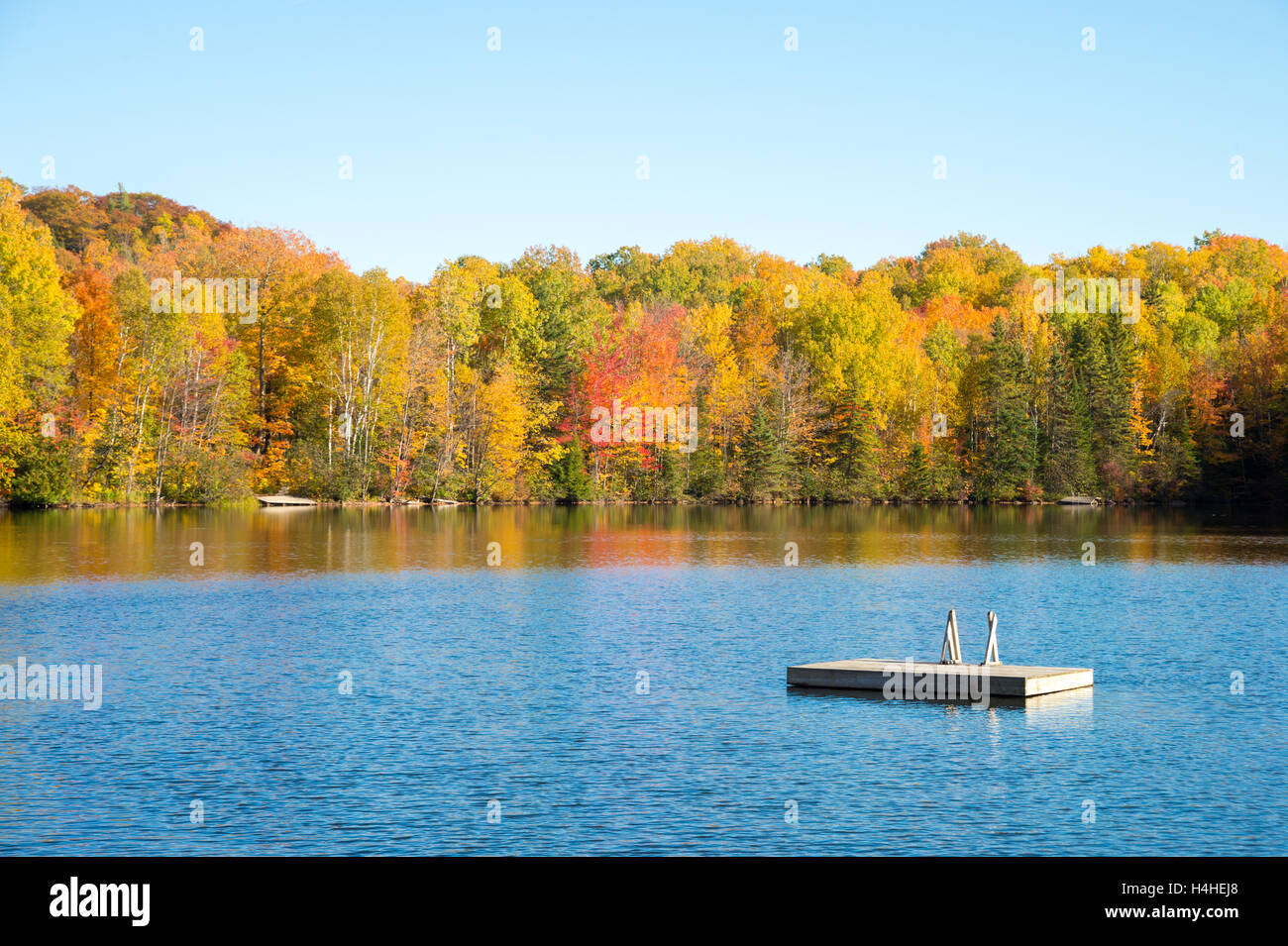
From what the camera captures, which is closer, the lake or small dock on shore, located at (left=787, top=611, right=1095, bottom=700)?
the lake

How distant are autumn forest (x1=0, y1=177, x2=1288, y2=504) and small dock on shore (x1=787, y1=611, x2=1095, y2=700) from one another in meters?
63.4

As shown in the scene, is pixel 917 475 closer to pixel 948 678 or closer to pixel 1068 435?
pixel 1068 435

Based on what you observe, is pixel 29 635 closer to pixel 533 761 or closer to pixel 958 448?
pixel 533 761

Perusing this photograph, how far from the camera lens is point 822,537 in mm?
68938

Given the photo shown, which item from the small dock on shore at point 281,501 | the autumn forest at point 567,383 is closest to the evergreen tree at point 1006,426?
the autumn forest at point 567,383

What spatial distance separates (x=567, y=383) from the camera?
342ft

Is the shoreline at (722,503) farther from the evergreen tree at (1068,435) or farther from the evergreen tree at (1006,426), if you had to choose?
the evergreen tree at (1006,426)

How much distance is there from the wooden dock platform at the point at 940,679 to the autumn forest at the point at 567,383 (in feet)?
208

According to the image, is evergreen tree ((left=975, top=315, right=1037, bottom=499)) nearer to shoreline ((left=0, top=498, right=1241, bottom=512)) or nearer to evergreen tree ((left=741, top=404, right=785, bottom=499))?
shoreline ((left=0, top=498, right=1241, bottom=512))

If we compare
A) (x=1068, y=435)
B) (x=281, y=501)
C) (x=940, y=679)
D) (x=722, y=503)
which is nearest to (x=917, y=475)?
(x=1068, y=435)

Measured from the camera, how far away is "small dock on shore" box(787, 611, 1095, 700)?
2477 centimetres

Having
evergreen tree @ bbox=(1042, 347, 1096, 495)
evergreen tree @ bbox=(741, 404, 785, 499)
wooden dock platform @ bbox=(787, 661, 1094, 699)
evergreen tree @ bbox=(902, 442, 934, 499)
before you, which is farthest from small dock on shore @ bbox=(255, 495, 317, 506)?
wooden dock platform @ bbox=(787, 661, 1094, 699)

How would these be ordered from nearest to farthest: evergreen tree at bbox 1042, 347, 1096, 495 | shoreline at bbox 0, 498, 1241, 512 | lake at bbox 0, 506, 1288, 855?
lake at bbox 0, 506, 1288, 855 < shoreline at bbox 0, 498, 1241, 512 < evergreen tree at bbox 1042, 347, 1096, 495

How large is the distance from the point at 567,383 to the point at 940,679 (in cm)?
8108
